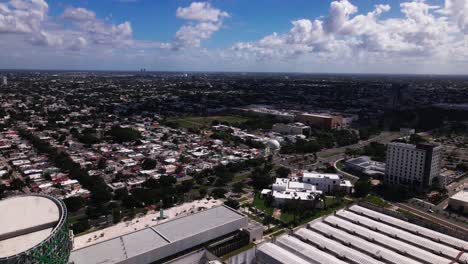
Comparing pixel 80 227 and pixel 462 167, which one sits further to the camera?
pixel 462 167

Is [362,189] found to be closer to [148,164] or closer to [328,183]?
[328,183]

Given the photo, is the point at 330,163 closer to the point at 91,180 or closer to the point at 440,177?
the point at 440,177

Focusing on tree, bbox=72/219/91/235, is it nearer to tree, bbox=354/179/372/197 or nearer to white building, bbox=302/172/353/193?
white building, bbox=302/172/353/193

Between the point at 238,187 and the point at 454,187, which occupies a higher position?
the point at 238,187

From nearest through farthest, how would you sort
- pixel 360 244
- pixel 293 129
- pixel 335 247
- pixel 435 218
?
pixel 335 247 < pixel 360 244 < pixel 435 218 < pixel 293 129

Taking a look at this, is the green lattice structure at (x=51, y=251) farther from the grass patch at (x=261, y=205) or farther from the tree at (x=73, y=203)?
the grass patch at (x=261, y=205)

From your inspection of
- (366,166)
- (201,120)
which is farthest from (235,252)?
(201,120)
